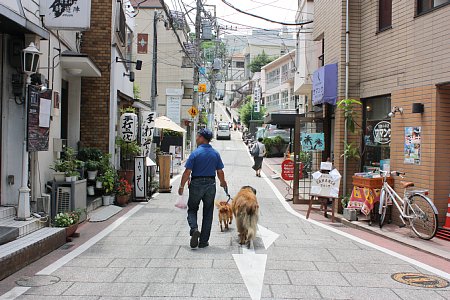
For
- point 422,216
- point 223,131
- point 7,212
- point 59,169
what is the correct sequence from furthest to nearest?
point 223,131 → point 59,169 → point 422,216 → point 7,212

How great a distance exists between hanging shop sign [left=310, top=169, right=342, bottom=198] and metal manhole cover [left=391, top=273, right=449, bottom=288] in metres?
4.44

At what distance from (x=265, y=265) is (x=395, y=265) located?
2.04 m

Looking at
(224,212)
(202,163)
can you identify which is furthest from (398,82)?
(202,163)

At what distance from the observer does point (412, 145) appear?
9273 mm

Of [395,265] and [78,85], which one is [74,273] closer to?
[395,265]

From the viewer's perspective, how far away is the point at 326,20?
13.3 m

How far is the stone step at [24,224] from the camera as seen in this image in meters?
7.09

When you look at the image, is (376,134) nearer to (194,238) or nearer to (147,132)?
(194,238)

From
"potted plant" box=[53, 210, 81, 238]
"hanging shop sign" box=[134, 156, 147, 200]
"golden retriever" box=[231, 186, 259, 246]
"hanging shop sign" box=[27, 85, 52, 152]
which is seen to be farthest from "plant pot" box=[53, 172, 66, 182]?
"hanging shop sign" box=[134, 156, 147, 200]

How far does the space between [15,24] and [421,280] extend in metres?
7.27

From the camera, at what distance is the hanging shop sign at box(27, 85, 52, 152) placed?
25.0ft

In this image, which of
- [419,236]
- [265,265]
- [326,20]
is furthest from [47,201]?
[326,20]

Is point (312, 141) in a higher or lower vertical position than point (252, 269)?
higher

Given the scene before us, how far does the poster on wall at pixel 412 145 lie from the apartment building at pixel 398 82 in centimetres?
2
